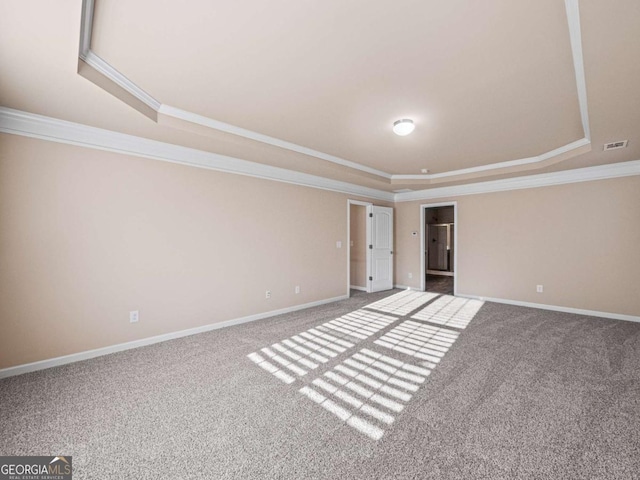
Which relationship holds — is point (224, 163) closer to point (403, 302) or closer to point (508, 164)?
point (403, 302)

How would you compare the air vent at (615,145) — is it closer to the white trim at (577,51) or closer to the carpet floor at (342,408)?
the white trim at (577,51)

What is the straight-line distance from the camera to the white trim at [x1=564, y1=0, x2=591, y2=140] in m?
1.53

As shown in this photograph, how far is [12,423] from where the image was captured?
1.96m

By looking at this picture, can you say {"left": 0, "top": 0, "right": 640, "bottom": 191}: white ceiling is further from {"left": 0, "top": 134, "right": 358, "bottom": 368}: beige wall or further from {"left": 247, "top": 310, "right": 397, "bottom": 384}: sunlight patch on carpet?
{"left": 247, "top": 310, "right": 397, "bottom": 384}: sunlight patch on carpet

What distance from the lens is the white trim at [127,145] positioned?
264 centimetres

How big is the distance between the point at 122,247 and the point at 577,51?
4299mm

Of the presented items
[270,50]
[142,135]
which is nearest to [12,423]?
[142,135]

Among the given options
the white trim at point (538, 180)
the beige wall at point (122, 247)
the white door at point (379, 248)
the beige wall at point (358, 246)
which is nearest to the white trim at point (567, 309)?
the white door at point (379, 248)

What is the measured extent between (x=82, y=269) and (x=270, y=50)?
2.83 metres

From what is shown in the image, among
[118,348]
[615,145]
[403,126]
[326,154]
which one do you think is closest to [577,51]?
[403,126]

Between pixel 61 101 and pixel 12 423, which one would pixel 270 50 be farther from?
pixel 12 423

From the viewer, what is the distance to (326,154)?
4.35 m

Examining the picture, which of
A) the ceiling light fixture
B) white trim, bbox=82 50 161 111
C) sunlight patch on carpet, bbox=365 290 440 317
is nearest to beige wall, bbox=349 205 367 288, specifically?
sunlight patch on carpet, bbox=365 290 440 317

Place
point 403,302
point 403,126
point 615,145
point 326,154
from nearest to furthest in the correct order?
1. point 403,126
2. point 615,145
3. point 326,154
4. point 403,302
